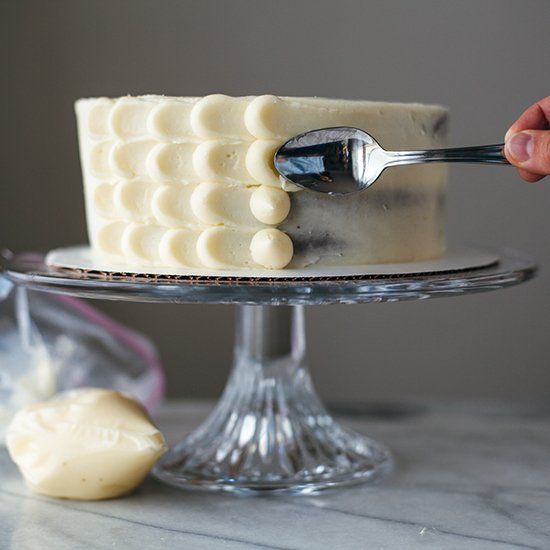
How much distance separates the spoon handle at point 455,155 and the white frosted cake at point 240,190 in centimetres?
5

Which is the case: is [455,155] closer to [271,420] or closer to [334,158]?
[334,158]

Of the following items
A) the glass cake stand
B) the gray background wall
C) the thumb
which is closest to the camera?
the thumb

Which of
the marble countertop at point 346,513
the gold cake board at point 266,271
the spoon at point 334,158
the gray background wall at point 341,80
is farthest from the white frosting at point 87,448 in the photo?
the gray background wall at point 341,80

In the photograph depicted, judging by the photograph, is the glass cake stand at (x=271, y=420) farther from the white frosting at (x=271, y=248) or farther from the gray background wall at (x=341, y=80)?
the gray background wall at (x=341, y=80)

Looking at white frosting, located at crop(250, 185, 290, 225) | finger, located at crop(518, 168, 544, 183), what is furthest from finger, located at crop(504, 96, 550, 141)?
white frosting, located at crop(250, 185, 290, 225)

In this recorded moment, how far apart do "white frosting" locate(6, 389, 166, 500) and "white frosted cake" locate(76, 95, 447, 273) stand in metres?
0.14

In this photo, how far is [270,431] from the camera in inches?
39.6

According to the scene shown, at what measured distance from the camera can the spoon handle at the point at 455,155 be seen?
2.66 ft

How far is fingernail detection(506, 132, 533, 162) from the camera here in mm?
768

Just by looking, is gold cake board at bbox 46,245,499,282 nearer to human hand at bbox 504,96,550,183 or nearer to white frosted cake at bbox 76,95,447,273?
white frosted cake at bbox 76,95,447,273

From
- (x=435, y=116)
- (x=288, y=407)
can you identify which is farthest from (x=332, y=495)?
(x=435, y=116)

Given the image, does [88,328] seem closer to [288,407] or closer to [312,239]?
[288,407]

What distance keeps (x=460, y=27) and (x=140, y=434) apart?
50.0 inches

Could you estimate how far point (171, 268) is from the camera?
87 centimetres
